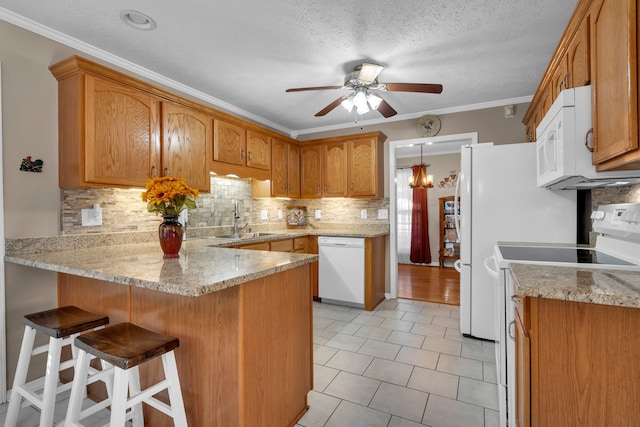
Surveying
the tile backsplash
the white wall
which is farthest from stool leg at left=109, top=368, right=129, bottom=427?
the tile backsplash

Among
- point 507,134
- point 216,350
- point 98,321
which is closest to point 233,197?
point 98,321

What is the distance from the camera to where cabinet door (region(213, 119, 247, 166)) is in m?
3.04

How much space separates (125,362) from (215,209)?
2.45 metres

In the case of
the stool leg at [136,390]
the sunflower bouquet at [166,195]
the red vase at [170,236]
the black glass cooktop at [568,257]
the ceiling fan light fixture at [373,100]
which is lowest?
the stool leg at [136,390]

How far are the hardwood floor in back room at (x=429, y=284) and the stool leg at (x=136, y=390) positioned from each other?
3.24 meters

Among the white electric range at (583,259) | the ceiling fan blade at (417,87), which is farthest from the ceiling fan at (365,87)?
the white electric range at (583,259)

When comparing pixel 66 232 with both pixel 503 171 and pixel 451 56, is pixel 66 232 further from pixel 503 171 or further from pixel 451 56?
pixel 503 171

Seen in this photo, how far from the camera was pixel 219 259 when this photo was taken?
171 centimetres

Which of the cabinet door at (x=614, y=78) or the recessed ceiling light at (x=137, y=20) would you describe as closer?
the cabinet door at (x=614, y=78)

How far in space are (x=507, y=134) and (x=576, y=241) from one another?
4.92ft

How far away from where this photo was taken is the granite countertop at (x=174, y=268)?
115 centimetres

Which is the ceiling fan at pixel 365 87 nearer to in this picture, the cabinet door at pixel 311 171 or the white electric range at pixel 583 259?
the white electric range at pixel 583 259

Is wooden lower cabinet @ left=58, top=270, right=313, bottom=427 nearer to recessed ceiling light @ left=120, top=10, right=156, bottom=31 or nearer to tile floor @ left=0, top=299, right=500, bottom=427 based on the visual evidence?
tile floor @ left=0, top=299, right=500, bottom=427

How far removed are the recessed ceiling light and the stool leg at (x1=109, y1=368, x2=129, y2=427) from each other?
1.97 metres
